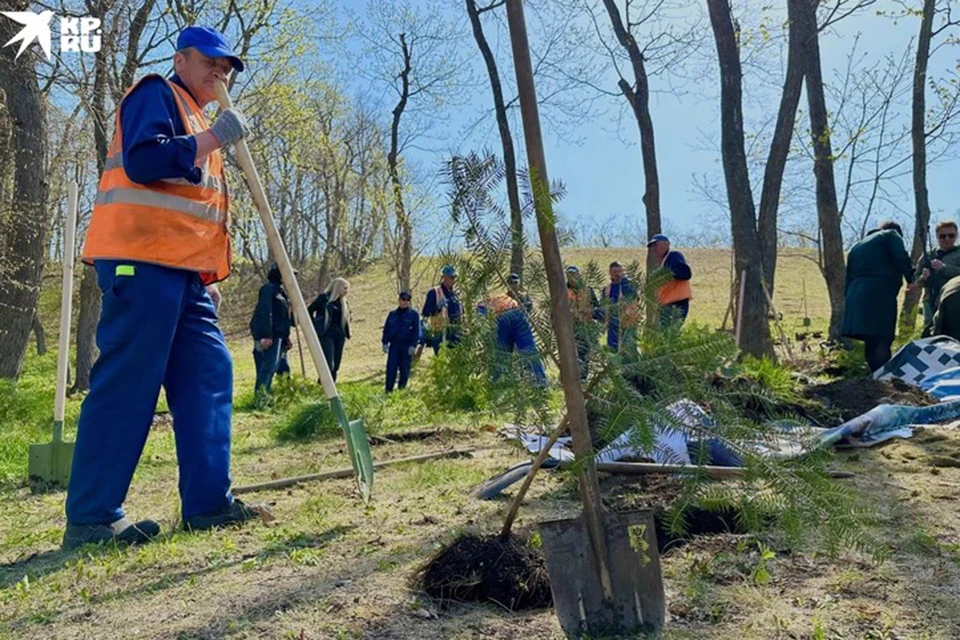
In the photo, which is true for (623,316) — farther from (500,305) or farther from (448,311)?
(448,311)

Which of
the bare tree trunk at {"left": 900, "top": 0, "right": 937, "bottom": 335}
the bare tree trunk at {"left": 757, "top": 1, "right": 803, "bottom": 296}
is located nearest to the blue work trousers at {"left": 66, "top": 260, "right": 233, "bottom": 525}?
the bare tree trunk at {"left": 757, "top": 1, "right": 803, "bottom": 296}

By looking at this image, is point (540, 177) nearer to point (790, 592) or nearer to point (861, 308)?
point (790, 592)

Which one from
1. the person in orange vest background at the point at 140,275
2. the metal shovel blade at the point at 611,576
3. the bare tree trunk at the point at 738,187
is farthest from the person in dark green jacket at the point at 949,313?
the person in orange vest background at the point at 140,275

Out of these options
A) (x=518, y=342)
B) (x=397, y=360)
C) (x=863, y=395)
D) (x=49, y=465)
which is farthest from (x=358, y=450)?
(x=397, y=360)

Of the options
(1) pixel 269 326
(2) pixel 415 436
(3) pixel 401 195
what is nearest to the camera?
(2) pixel 415 436

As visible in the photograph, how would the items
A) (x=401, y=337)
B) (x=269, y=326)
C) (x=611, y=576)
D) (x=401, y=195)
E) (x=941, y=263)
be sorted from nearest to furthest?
(x=611, y=576), (x=941, y=263), (x=269, y=326), (x=401, y=337), (x=401, y=195)

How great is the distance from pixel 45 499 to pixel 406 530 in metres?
2.22

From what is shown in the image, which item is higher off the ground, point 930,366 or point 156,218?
point 156,218

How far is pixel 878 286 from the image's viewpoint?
28.5 feet

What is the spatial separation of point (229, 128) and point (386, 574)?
1845mm

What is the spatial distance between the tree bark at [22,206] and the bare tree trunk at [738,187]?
29.8 feet

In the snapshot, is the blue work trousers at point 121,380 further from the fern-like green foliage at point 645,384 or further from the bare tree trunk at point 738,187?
the bare tree trunk at point 738,187

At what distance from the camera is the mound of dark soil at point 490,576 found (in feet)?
8.53

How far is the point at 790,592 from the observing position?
265 cm
